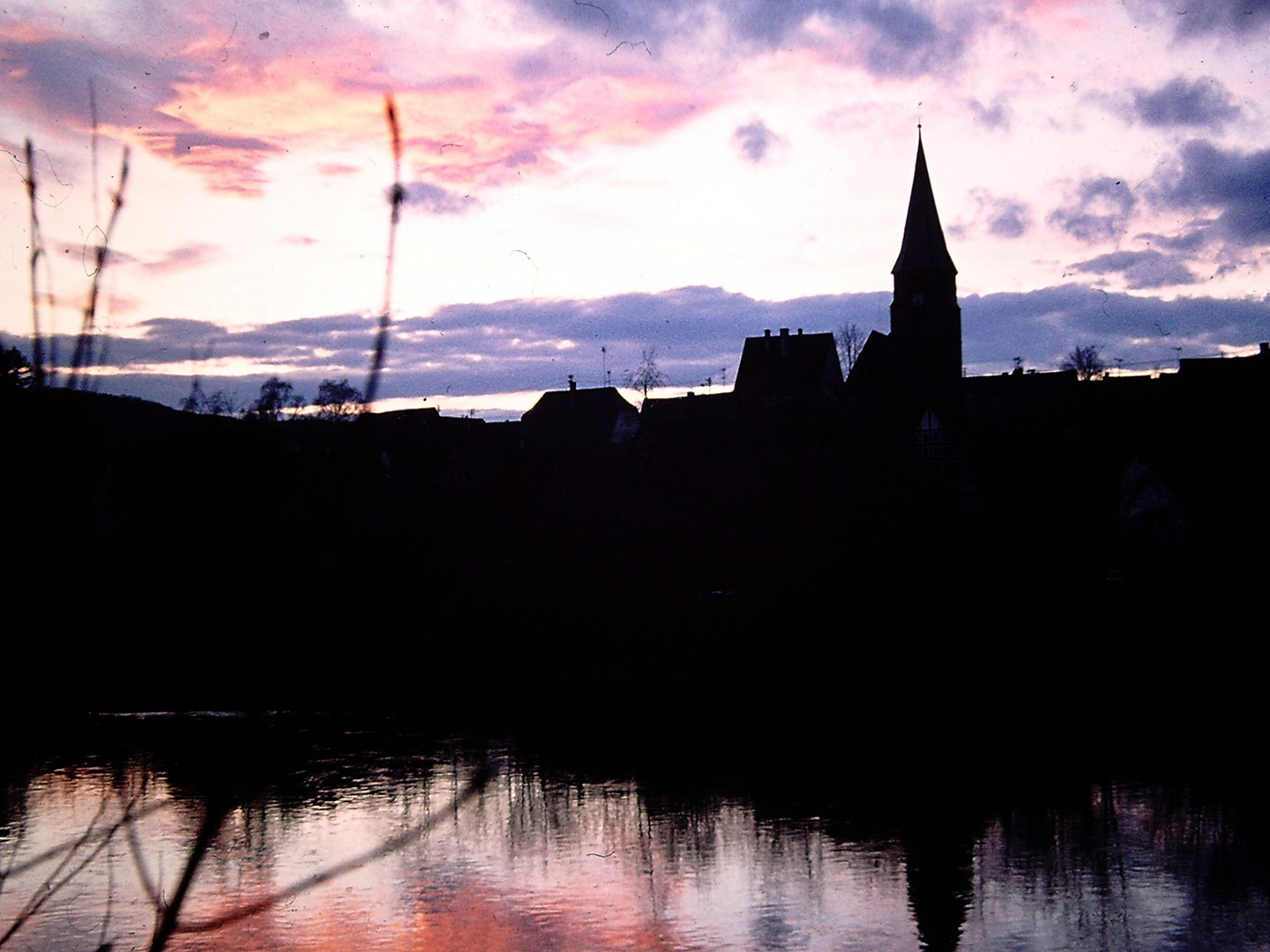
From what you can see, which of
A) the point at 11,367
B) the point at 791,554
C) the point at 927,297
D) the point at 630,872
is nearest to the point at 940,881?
the point at 630,872

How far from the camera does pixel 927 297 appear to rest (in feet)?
310

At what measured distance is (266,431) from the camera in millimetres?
4309

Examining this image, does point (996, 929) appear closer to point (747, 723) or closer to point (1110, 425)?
point (747, 723)

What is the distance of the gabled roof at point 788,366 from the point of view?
95.9 meters

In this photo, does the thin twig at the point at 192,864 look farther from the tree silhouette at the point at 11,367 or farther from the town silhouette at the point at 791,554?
the town silhouette at the point at 791,554

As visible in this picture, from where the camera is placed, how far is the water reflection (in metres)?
18.1

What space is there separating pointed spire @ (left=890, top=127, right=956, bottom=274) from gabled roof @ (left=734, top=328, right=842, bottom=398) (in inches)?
321

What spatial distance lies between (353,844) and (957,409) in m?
51.8

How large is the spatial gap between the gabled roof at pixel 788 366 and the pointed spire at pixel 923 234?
26.8 feet

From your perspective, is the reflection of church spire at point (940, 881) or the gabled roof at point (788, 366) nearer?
the reflection of church spire at point (940, 881)

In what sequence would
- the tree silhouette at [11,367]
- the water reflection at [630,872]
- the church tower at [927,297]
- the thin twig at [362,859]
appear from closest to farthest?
the thin twig at [362,859] < the tree silhouette at [11,367] < the water reflection at [630,872] < the church tower at [927,297]

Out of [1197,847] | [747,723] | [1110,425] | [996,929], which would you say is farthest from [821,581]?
[1110,425]

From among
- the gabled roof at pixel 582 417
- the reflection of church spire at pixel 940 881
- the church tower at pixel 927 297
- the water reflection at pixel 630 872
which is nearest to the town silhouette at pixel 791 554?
the water reflection at pixel 630 872

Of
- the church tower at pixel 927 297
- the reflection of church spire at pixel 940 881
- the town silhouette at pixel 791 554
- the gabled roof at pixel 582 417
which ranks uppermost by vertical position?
the church tower at pixel 927 297
